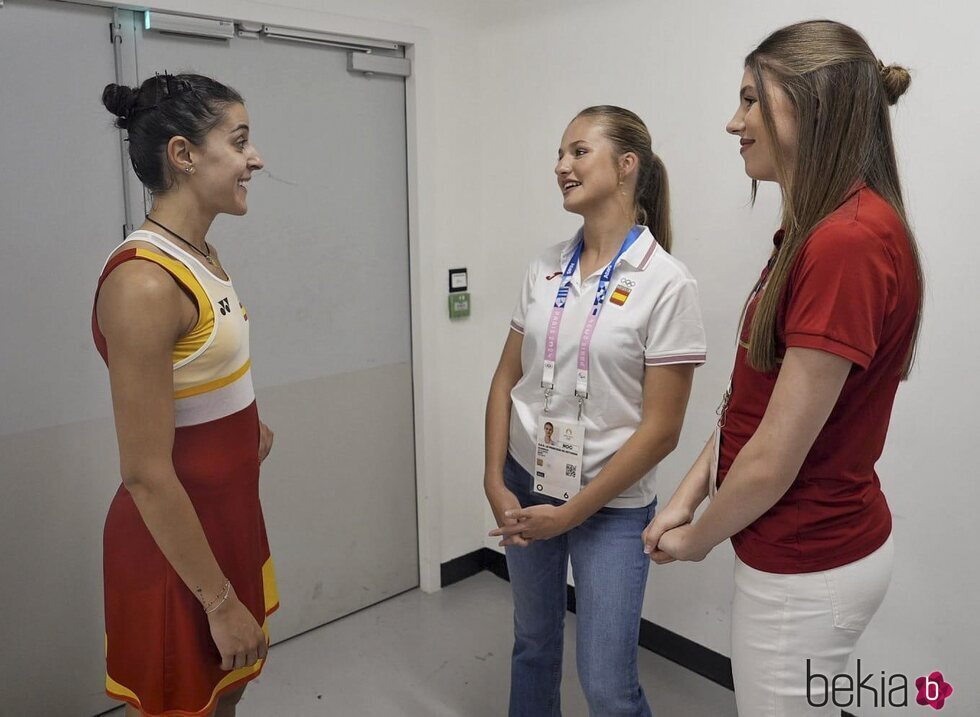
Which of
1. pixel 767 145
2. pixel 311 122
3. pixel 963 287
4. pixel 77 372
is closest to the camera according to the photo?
pixel 767 145

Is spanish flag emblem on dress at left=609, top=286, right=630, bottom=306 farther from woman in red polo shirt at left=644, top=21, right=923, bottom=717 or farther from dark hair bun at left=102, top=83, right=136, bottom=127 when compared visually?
dark hair bun at left=102, top=83, right=136, bottom=127

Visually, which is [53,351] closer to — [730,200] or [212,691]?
[212,691]

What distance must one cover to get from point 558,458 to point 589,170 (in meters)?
0.67

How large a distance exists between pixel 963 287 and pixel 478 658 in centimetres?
185

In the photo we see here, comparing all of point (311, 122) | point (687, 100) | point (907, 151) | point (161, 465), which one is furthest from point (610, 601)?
point (311, 122)

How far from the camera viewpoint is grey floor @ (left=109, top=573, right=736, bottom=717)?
2.51m

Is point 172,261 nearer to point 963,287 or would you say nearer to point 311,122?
point 311,122

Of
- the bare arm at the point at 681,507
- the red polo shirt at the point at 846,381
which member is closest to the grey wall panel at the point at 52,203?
the bare arm at the point at 681,507

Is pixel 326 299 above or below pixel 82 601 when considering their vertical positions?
above

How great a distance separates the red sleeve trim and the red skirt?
1003 mm

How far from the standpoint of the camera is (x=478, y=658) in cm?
278

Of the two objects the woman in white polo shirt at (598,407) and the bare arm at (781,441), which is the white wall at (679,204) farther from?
the bare arm at (781,441)

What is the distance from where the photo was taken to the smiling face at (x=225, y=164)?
1496mm

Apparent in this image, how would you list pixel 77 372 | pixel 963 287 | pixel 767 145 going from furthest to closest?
pixel 77 372, pixel 963 287, pixel 767 145
